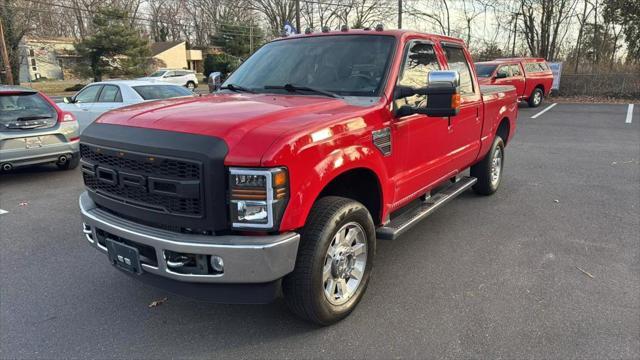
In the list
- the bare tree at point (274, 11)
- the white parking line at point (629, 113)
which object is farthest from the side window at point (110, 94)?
the bare tree at point (274, 11)

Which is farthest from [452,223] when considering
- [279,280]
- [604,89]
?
[604,89]

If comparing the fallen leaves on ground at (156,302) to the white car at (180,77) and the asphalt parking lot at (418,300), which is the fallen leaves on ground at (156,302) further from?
the white car at (180,77)

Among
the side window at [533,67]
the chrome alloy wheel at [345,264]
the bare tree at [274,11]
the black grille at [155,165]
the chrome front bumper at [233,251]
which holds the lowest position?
the chrome alloy wheel at [345,264]

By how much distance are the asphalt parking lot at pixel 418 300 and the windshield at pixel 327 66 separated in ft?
5.48

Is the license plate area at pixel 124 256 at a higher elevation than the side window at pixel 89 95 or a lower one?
lower

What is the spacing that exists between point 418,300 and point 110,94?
8891 millimetres

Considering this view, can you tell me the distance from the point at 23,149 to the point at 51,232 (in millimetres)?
2686

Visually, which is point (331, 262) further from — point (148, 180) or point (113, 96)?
point (113, 96)

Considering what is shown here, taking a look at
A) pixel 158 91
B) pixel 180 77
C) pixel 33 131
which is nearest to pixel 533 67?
pixel 158 91

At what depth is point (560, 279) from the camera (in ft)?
12.7

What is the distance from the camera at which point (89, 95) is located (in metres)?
10.6

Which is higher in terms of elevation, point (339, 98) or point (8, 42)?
point (8, 42)

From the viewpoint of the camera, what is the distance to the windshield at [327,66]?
377 centimetres

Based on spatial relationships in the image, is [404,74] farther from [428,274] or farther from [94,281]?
[94,281]
